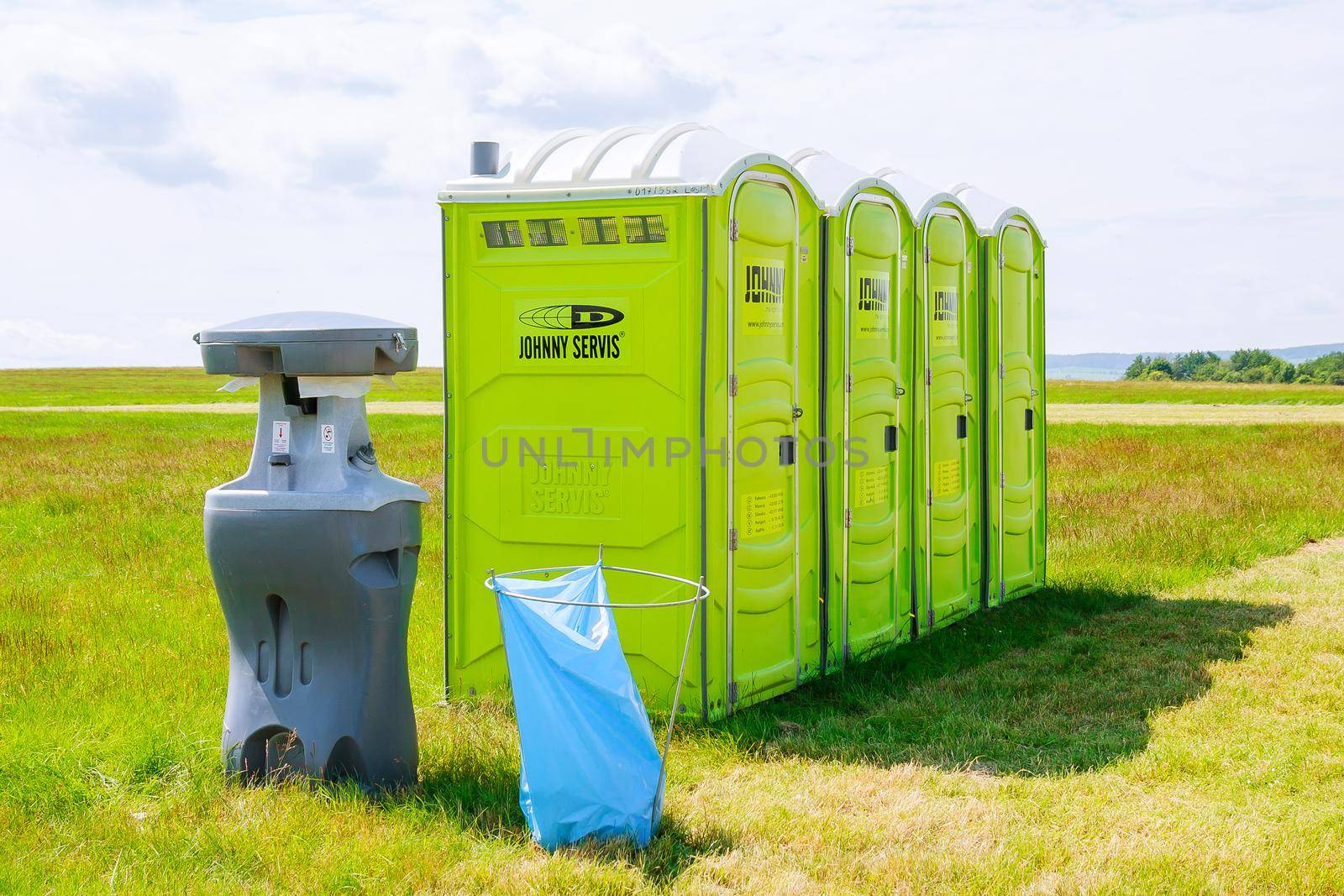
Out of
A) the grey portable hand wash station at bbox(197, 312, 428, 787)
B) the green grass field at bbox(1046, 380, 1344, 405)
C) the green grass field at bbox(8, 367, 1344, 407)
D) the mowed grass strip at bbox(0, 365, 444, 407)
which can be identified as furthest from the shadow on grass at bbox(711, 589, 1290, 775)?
the green grass field at bbox(1046, 380, 1344, 405)

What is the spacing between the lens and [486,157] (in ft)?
20.0

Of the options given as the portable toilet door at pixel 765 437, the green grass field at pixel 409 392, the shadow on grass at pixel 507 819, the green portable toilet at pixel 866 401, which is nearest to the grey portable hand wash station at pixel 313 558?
the shadow on grass at pixel 507 819

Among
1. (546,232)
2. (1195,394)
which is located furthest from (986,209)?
(1195,394)

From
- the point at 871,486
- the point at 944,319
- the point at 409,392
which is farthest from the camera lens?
the point at 409,392

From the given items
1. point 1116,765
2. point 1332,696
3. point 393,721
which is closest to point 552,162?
point 393,721

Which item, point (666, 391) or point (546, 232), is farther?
point (546, 232)

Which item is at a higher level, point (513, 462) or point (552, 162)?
point (552, 162)

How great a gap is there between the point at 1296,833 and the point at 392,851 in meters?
3.14

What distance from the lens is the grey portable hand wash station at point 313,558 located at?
4.64 m

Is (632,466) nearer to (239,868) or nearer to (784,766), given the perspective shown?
(784,766)

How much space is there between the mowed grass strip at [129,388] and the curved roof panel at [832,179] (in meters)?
31.7

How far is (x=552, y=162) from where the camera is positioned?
5996 millimetres

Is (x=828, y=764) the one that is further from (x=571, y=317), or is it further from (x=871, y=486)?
(x=871, y=486)

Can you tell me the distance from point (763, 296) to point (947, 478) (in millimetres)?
2928
